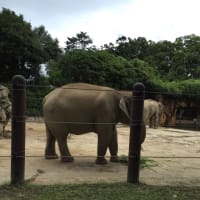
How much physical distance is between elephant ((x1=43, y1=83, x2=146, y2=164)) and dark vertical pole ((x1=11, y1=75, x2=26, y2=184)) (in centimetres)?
198

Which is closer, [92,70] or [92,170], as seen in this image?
[92,170]

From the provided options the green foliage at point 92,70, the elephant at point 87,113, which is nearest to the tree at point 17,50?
the green foliage at point 92,70

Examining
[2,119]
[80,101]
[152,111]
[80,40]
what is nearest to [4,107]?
[2,119]

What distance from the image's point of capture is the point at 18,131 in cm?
541

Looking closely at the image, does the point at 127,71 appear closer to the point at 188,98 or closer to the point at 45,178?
the point at 188,98

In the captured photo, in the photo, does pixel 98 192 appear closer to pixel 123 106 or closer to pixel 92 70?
pixel 123 106

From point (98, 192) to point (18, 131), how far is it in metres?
1.31

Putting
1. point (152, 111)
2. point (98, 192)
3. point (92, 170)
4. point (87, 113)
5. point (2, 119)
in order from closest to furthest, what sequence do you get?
point (98, 192)
point (92, 170)
point (87, 113)
point (2, 119)
point (152, 111)

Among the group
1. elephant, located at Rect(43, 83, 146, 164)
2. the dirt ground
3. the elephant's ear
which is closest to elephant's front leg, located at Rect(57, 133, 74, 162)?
elephant, located at Rect(43, 83, 146, 164)

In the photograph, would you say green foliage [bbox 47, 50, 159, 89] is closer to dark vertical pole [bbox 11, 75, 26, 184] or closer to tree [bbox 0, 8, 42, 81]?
tree [bbox 0, 8, 42, 81]

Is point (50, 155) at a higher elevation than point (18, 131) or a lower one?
lower

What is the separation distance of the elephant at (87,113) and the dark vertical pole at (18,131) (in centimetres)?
198

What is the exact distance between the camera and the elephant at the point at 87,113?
24.3 ft

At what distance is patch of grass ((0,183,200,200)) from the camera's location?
4.86 meters
